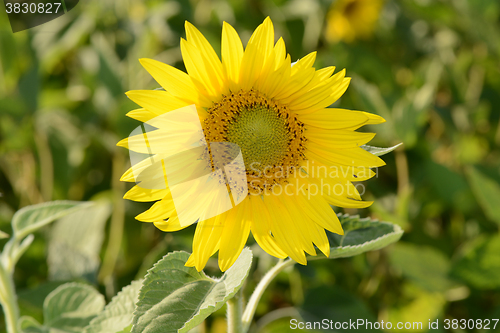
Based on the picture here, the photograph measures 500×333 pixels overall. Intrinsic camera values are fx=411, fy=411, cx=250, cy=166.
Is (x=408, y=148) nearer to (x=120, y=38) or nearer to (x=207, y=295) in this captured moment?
(x=207, y=295)

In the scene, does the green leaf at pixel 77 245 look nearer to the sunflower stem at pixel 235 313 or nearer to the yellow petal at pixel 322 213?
the sunflower stem at pixel 235 313

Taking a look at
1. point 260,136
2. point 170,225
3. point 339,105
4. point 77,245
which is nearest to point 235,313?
point 170,225

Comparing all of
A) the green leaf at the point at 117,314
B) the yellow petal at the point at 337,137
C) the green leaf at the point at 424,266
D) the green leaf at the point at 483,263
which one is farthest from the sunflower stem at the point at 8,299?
the green leaf at the point at 483,263

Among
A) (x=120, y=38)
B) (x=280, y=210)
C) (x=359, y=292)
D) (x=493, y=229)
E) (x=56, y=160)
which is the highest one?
(x=120, y=38)

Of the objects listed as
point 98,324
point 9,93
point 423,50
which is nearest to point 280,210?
point 98,324

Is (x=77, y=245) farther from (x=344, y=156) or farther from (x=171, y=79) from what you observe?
(x=344, y=156)

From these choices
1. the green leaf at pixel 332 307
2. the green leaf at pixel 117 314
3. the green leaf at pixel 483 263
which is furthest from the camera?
the green leaf at pixel 483 263
